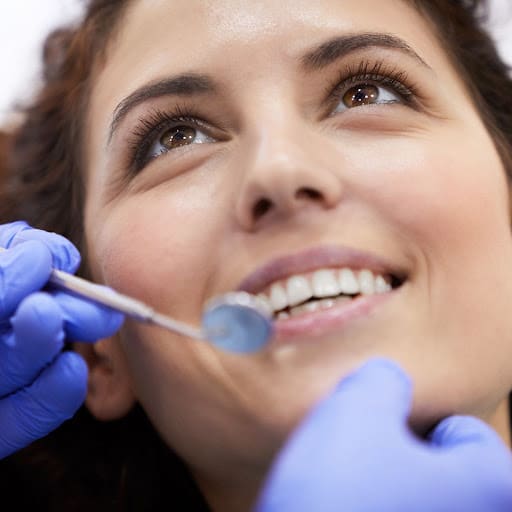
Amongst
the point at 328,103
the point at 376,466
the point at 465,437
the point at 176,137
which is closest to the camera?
the point at 376,466

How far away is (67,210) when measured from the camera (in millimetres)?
1523

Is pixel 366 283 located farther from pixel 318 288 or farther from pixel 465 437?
pixel 465 437

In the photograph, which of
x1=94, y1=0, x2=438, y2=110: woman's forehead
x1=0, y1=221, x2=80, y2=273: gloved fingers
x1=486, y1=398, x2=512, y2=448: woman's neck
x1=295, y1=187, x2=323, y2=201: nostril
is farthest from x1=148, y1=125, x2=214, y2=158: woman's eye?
x1=486, y1=398, x2=512, y2=448: woman's neck

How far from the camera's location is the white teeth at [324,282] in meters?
1.00

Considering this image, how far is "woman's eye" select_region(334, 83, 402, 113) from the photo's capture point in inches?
47.3

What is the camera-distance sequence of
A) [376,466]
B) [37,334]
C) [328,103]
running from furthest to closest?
[328,103] < [37,334] < [376,466]

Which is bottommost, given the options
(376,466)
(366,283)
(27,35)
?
(376,466)

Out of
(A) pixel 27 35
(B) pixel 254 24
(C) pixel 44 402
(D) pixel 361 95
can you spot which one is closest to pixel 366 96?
(D) pixel 361 95

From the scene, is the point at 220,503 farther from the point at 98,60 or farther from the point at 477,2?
the point at 477,2

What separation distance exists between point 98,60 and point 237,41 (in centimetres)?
43

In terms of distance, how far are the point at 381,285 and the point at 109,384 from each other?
2.15ft

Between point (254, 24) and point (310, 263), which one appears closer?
point (310, 263)

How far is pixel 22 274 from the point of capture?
1.07 m

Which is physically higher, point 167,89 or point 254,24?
point 254,24
